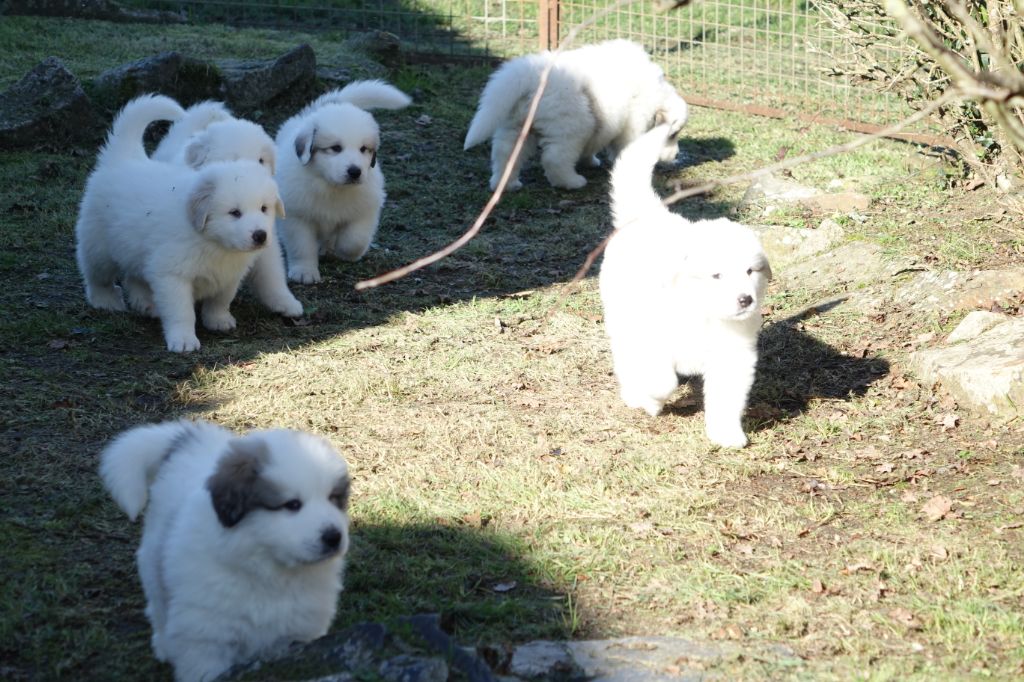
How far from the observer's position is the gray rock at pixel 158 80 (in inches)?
369

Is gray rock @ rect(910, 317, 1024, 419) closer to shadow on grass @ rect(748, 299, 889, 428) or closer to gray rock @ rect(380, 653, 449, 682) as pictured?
shadow on grass @ rect(748, 299, 889, 428)

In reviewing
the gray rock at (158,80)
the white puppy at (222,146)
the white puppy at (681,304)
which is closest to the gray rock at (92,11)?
Answer: the gray rock at (158,80)

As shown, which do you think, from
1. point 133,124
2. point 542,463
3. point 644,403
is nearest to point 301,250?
point 133,124

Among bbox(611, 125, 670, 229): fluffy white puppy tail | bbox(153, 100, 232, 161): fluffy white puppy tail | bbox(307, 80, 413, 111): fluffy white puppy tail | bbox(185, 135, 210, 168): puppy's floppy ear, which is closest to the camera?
bbox(611, 125, 670, 229): fluffy white puppy tail

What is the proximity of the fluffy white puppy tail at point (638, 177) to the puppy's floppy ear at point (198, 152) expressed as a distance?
2.38 meters

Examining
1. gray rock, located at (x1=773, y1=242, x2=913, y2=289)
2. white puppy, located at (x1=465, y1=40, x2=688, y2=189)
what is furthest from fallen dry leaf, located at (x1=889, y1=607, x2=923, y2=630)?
white puppy, located at (x1=465, y1=40, x2=688, y2=189)

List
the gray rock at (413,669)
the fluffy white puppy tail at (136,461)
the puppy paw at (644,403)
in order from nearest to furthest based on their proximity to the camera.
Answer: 1. the gray rock at (413,669)
2. the fluffy white puppy tail at (136,461)
3. the puppy paw at (644,403)

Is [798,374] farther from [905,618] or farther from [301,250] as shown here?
[301,250]

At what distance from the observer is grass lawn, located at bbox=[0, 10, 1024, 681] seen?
338cm

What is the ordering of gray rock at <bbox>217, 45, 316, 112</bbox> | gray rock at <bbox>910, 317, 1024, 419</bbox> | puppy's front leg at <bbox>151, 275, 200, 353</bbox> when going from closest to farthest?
gray rock at <bbox>910, 317, 1024, 419</bbox> → puppy's front leg at <bbox>151, 275, 200, 353</bbox> → gray rock at <bbox>217, 45, 316, 112</bbox>

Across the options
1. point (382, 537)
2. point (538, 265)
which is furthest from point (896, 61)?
point (382, 537)

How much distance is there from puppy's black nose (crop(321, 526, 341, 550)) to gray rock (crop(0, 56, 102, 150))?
7.13 m

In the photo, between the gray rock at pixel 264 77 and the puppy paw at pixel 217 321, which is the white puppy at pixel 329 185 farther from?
the gray rock at pixel 264 77

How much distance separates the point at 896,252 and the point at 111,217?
4257 mm
